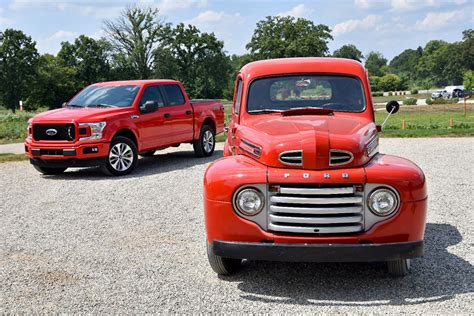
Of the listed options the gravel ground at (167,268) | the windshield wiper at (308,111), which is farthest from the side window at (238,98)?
the gravel ground at (167,268)

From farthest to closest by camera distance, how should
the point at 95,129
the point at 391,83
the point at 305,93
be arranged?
the point at 391,83
the point at 95,129
the point at 305,93

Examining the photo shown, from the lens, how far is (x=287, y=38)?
89.9 m

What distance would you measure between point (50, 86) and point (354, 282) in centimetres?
7147

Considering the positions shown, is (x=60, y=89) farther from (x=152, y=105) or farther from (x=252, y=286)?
(x=252, y=286)

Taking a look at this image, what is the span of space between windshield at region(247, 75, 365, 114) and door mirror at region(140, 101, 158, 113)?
19.0ft

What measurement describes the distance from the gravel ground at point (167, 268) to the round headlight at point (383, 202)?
2.34 feet

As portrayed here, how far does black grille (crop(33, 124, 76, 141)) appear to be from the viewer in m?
10.6

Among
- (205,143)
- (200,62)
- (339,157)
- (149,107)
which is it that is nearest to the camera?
(339,157)

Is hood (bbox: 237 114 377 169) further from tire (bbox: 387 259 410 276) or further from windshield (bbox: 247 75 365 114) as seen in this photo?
tire (bbox: 387 259 410 276)

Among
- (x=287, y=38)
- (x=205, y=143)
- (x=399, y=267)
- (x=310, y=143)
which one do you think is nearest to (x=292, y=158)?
(x=310, y=143)

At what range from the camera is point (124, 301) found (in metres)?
4.46

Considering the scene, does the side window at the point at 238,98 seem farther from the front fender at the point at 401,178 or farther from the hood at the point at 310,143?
the front fender at the point at 401,178

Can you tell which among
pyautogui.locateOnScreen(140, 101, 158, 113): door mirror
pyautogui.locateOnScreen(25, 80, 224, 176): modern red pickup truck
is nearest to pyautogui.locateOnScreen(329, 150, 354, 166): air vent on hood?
pyautogui.locateOnScreen(25, 80, 224, 176): modern red pickup truck

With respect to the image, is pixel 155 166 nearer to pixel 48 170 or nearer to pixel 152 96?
pixel 152 96
